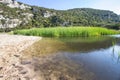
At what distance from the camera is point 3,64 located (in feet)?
22.2

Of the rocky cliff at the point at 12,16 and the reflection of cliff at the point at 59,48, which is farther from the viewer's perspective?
the rocky cliff at the point at 12,16

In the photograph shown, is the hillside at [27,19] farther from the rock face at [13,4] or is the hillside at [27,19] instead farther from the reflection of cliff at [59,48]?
the reflection of cliff at [59,48]

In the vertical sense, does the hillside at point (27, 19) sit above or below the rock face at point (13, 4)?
below

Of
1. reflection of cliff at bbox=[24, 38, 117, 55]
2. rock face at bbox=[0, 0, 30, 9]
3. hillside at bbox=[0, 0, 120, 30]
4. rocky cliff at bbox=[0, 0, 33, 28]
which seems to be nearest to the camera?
reflection of cliff at bbox=[24, 38, 117, 55]

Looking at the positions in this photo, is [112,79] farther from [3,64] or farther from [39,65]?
[3,64]

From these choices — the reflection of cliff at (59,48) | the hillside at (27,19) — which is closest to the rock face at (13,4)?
the hillside at (27,19)

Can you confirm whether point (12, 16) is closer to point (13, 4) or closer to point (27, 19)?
point (27, 19)

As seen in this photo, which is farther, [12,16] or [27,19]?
[27,19]

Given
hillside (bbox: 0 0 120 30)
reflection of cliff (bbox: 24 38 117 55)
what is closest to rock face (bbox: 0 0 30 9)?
hillside (bbox: 0 0 120 30)

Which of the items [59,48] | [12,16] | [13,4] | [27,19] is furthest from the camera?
[13,4]

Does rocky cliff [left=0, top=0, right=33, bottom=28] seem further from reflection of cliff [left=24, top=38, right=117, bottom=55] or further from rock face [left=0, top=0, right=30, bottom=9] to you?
reflection of cliff [left=24, top=38, right=117, bottom=55]

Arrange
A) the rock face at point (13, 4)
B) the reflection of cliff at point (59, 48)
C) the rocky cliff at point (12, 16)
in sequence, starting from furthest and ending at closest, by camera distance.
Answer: the rock face at point (13, 4) < the rocky cliff at point (12, 16) < the reflection of cliff at point (59, 48)

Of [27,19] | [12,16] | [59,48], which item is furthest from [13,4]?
[59,48]

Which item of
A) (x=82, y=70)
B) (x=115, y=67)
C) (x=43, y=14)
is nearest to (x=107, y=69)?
(x=115, y=67)
